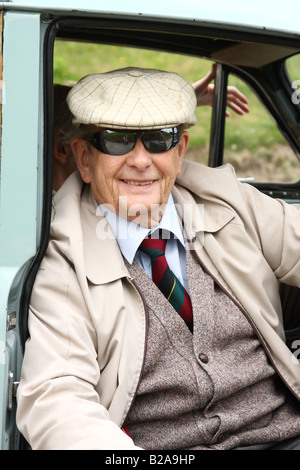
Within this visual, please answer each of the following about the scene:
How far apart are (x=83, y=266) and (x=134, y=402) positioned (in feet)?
1.54

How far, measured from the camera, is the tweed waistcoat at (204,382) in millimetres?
2174

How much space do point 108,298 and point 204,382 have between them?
417 mm

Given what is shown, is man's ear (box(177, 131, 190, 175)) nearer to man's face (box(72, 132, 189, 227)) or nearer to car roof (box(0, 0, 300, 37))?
man's face (box(72, 132, 189, 227))

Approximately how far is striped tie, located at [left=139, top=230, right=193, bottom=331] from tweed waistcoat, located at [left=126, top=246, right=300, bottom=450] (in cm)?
3

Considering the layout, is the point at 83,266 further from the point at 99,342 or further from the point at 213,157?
the point at 213,157

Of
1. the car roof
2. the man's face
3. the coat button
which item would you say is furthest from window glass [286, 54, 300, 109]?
the coat button

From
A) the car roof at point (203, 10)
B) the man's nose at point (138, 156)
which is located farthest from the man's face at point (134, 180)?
the car roof at point (203, 10)

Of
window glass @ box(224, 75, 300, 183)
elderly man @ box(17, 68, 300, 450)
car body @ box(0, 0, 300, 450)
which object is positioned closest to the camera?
car body @ box(0, 0, 300, 450)

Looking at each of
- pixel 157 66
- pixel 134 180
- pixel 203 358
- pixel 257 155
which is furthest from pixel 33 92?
pixel 257 155

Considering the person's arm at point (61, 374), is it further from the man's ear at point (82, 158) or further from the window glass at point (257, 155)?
the window glass at point (257, 155)

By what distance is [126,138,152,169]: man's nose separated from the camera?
2279mm

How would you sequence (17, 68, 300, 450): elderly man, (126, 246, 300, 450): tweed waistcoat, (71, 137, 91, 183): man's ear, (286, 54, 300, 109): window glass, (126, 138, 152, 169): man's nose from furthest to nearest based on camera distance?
(286, 54, 300, 109): window glass < (71, 137, 91, 183): man's ear < (126, 138, 152, 169): man's nose < (126, 246, 300, 450): tweed waistcoat < (17, 68, 300, 450): elderly man

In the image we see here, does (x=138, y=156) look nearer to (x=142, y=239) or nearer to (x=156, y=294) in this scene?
(x=142, y=239)

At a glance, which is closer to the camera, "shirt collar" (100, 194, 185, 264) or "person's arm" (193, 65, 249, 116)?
"shirt collar" (100, 194, 185, 264)
